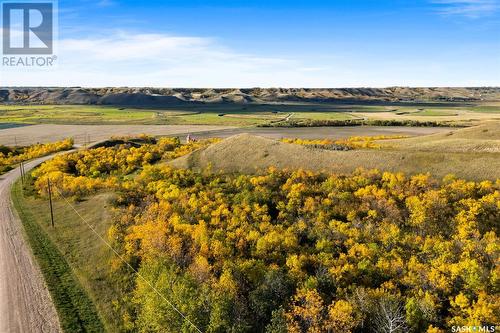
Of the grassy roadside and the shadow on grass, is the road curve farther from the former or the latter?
the grassy roadside

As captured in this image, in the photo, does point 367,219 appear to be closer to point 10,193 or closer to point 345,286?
point 345,286

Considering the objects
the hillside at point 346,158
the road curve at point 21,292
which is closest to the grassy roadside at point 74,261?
the road curve at point 21,292

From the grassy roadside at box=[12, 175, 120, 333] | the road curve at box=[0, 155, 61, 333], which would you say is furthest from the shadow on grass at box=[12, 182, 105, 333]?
the road curve at box=[0, 155, 61, 333]

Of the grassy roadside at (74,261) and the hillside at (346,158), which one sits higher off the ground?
the hillside at (346,158)

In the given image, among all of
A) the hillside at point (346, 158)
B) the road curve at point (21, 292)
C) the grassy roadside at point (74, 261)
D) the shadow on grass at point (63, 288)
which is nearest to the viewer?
the road curve at point (21, 292)

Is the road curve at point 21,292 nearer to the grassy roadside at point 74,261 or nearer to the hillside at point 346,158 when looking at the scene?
the grassy roadside at point 74,261

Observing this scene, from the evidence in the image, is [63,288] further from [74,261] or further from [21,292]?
[74,261]

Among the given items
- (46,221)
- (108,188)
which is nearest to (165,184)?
(108,188)
